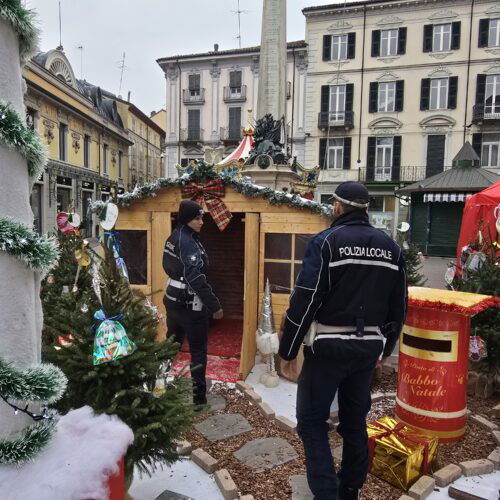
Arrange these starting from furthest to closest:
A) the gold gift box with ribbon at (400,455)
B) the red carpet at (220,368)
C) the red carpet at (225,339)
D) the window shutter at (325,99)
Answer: the window shutter at (325,99) < the red carpet at (225,339) < the red carpet at (220,368) < the gold gift box with ribbon at (400,455)

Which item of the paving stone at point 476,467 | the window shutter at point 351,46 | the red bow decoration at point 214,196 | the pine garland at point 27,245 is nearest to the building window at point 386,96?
the window shutter at point 351,46

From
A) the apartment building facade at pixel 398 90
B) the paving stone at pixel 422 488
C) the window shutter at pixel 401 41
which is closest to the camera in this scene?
the paving stone at pixel 422 488

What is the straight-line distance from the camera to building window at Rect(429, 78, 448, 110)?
27.0 m

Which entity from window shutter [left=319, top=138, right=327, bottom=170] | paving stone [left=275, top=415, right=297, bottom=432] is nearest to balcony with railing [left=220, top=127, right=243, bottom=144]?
window shutter [left=319, top=138, right=327, bottom=170]

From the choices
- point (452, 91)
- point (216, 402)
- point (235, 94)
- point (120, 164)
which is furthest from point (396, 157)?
point (216, 402)

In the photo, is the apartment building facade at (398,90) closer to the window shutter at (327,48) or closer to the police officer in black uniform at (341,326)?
the window shutter at (327,48)

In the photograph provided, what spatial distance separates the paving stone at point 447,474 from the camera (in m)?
2.95

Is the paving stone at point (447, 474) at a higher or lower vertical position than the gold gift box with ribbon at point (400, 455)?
lower

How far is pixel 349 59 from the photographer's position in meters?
28.2

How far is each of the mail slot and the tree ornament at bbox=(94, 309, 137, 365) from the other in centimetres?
240

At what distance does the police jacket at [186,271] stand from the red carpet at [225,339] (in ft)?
6.62

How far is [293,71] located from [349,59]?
12.9 ft

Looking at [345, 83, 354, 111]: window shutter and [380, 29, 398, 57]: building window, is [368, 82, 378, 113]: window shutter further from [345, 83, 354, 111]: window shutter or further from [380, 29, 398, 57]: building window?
[380, 29, 398, 57]: building window

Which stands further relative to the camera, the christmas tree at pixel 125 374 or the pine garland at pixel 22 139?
the christmas tree at pixel 125 374
